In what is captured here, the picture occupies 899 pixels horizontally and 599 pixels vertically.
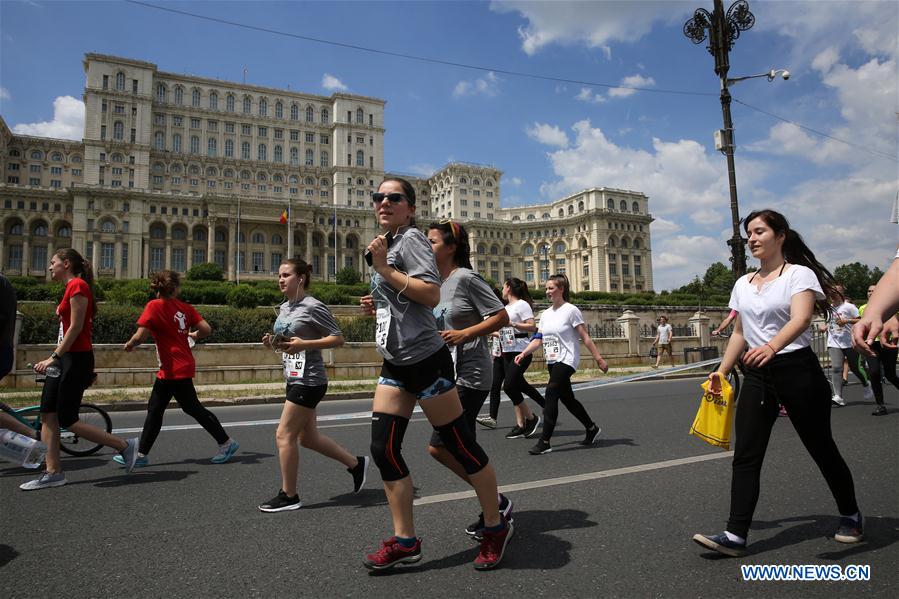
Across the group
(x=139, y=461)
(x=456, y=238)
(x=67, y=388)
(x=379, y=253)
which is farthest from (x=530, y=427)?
(x=67, y=388)

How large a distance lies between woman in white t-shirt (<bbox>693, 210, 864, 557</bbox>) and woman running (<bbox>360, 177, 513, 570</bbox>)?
1.18m

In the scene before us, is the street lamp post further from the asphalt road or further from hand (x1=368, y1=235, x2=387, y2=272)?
hand (x1=368, y1=235, x2=387, y2=272)

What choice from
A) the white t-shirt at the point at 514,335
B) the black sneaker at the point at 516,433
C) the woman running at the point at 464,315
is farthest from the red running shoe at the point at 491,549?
the white t-shirt at the point at 514,335

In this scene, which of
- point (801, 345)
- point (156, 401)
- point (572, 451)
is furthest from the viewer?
point (572, 451)

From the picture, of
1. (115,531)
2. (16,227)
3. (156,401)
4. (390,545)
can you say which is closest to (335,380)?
(156,401)

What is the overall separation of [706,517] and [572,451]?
231 cm

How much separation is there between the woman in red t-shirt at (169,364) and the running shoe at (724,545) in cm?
431

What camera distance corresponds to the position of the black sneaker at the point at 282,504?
378 cm

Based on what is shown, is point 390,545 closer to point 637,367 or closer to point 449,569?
point 449,569

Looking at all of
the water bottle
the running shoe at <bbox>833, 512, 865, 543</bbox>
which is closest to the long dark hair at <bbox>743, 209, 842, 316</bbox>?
the running shoe at <bbox>833, 512, 865, 543</bbox>

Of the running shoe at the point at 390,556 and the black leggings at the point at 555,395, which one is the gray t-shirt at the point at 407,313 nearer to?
the running shoe at the point at 390,556

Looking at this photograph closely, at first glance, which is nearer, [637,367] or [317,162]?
[637,367]

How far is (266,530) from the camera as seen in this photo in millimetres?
3367

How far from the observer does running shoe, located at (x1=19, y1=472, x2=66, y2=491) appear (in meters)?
4.40
